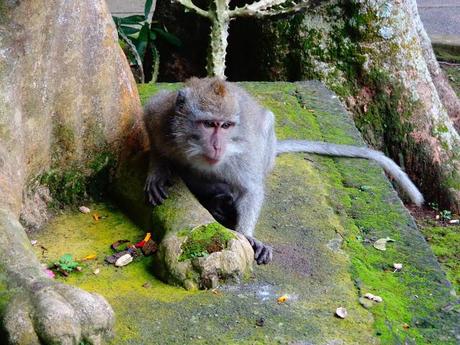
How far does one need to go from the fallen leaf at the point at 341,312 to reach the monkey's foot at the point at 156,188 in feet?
3.46

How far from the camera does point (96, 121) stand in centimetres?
420

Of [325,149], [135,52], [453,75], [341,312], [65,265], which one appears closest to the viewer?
[341,312]

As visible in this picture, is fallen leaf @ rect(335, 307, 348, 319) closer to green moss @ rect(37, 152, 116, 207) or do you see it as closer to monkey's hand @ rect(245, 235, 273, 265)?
monkey's hand @ rect(245, 235, 273, 265)

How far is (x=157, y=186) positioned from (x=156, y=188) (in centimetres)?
2

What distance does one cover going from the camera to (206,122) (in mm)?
4156

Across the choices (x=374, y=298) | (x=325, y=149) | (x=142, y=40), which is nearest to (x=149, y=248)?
(x=374, y=298)

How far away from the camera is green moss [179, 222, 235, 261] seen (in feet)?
11.8

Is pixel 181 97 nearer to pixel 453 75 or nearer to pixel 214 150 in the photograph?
pixel 214 150

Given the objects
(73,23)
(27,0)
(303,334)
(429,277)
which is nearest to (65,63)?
(73,23)

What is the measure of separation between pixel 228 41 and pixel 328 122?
1891mm

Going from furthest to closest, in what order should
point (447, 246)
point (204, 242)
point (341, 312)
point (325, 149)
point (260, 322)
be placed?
point (447, 246) < point (325, 149) < point (204, 242) < point (341, 312) < point (260, 322)

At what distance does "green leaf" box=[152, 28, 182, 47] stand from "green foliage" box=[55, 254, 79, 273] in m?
3.95

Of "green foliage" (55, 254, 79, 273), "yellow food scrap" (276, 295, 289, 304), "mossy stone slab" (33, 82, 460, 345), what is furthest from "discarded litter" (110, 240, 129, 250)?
"yellow food scrap" (276, 295, 289, 304)

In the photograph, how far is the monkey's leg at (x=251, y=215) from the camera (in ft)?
13.0
